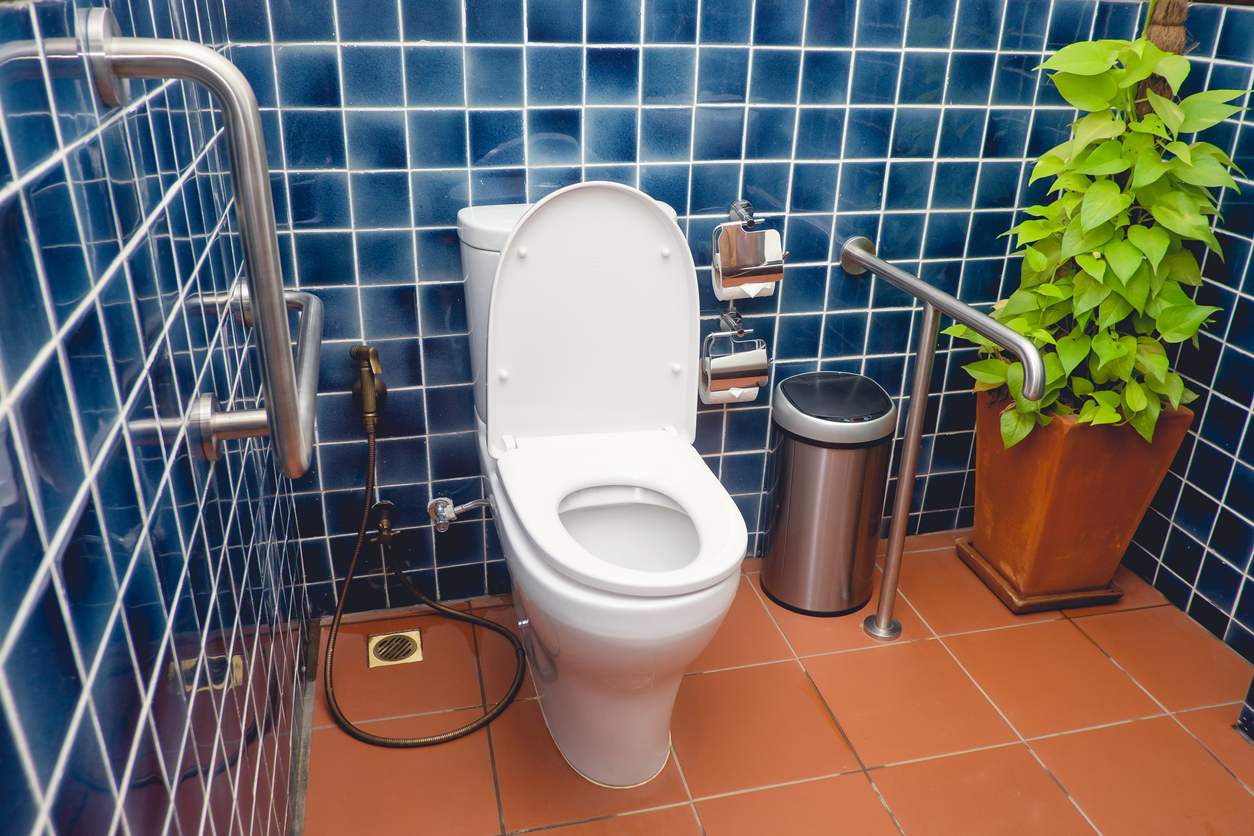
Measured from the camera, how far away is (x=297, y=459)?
2.29 feet

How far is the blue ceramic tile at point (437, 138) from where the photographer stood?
163 centimetres

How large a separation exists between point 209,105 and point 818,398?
1.27m

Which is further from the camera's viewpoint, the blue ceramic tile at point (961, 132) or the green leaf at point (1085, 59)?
the blue ceramic tile at point (961, 132)

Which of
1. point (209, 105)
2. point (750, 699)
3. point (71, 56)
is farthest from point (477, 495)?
point (71, 56)

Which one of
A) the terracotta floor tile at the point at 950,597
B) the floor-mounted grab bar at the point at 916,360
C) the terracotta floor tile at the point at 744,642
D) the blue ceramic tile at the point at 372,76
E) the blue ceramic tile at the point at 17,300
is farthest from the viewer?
the terracotta floor tile at the point at 950,597

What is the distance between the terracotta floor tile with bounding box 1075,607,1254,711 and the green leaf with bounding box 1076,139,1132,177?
981 mm

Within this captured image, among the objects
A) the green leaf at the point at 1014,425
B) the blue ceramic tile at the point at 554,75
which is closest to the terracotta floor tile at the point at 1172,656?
the green leaf at the point at 1014,425

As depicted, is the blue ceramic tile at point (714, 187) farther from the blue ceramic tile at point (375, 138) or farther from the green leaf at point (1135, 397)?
the green leaf at point (1135, 397)

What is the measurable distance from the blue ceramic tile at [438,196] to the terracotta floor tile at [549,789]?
972mm

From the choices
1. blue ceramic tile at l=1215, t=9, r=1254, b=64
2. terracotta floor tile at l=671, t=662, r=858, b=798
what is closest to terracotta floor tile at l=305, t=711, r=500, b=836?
terracotta floor tile at l=671, t=662, r=858, b=798

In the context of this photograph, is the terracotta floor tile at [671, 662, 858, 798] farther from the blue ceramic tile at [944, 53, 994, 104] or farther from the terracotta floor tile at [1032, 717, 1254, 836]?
the blue ceramic tile at [944, 53, 994, 104]

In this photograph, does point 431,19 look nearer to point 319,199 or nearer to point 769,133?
point 319,199

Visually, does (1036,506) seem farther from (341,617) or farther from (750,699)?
(341,617)

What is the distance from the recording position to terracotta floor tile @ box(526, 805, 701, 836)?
4.85 ft
